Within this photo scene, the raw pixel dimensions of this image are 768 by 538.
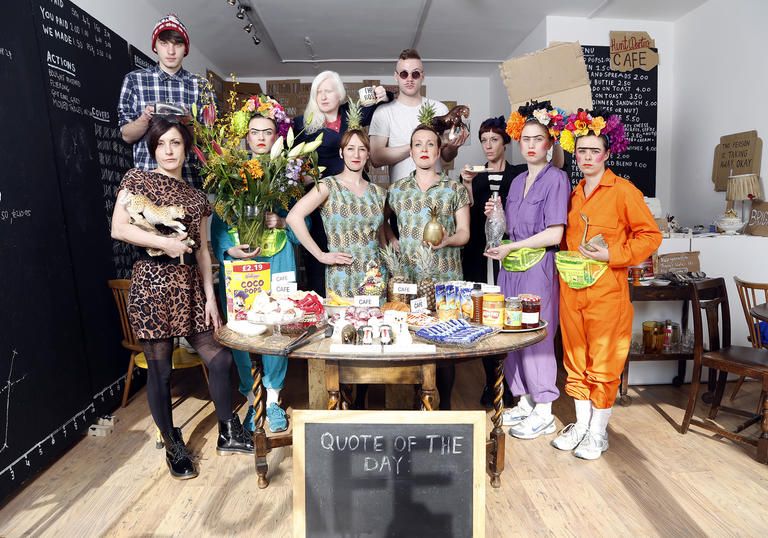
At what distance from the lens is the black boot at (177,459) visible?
248 cm

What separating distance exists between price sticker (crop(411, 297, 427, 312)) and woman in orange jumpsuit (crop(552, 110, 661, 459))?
0.90 metres

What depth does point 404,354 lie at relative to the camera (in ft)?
5.93

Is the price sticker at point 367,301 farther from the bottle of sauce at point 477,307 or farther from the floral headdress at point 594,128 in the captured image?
the floral headdress at point 594,128

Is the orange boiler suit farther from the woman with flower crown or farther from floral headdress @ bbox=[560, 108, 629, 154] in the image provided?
the woman with flower crown

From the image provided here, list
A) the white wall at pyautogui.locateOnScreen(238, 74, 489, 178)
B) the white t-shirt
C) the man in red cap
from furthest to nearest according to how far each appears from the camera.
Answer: the white wall at pyautogui.locateOnScreen(238, 74, 489, 178), the white t-shirt, the man in red cap

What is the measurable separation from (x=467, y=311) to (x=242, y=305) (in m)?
1.00

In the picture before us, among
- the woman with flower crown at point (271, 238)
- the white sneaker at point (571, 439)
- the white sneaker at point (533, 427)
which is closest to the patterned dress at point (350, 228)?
the woman with flower crown at point (271, 238)

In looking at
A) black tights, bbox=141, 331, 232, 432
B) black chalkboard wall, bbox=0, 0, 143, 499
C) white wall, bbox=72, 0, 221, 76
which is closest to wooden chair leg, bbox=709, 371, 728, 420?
black tights, bbox=141, 331, 232, 432

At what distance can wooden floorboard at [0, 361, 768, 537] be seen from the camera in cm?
210

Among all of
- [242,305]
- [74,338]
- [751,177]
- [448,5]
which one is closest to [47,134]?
[74,338]

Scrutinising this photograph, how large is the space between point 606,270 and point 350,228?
1.31 m

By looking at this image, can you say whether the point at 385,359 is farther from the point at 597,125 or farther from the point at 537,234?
the point at 597,125

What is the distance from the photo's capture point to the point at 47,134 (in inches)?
111

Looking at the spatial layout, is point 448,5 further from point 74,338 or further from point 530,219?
point 74,338
